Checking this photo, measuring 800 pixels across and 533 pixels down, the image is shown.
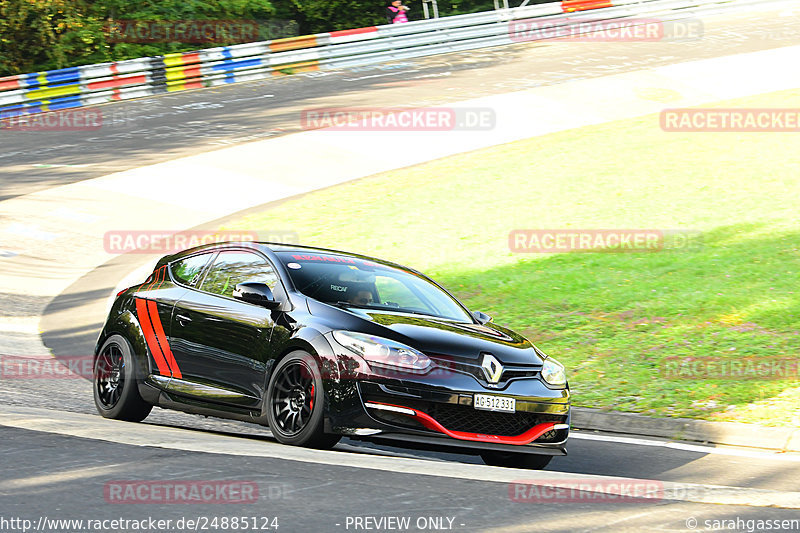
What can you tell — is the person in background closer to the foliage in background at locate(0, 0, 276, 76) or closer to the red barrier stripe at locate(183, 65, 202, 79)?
the foliage in background at locate(0, 0, 276, 76)

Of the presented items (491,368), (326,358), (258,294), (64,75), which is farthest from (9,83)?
(491,368)

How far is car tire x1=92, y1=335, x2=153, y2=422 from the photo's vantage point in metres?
9.02

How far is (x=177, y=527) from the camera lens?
526cm

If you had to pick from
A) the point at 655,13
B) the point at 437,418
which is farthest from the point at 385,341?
the point at 655,13

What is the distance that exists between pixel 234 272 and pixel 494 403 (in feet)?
8.53

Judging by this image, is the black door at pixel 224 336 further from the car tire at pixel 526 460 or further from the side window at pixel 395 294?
the car tire at pixel 526 460

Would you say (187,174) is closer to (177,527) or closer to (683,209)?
(683,209)
